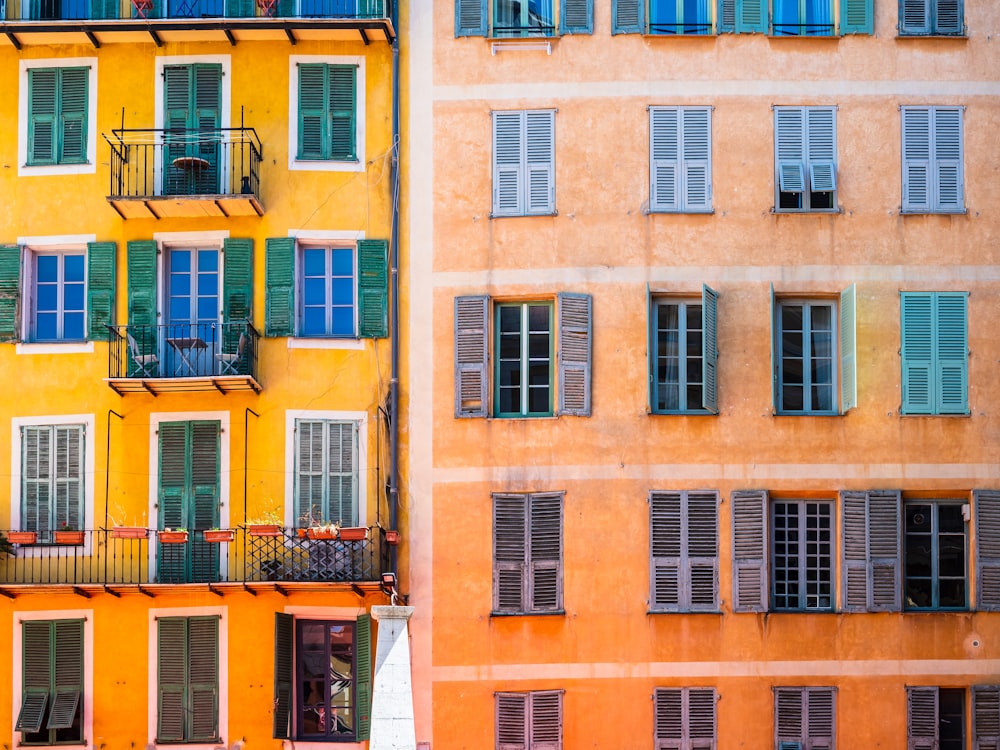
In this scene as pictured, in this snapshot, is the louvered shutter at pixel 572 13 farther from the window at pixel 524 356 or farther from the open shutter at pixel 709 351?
the open shutter at pixel 709 351

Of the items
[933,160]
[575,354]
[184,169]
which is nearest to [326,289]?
[184,169]

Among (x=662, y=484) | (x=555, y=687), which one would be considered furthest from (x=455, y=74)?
(x=555, y=687)

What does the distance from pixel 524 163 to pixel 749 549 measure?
21.3ft

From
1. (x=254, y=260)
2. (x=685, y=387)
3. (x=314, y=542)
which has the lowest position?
(x=314, y=542)

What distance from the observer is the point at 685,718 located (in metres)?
22.3

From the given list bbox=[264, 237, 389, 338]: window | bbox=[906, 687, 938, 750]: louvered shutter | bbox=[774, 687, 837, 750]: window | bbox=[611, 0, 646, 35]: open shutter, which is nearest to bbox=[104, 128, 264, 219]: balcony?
bbox=[264, 237, 389, 338]: window

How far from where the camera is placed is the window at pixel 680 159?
76.0ft

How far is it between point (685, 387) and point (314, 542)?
5.80 metres

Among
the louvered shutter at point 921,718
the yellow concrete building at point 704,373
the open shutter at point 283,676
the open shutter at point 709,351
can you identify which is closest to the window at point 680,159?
the yellow concrete building at point 704,373

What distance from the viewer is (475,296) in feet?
75.4

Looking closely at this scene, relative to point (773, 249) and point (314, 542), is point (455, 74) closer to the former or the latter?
point (773, 249)

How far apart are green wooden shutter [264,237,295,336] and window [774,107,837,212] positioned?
7190 millimetres

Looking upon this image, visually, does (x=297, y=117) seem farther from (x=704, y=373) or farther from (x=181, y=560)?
(x=704, y=373)

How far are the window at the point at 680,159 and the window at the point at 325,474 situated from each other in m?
5.71
